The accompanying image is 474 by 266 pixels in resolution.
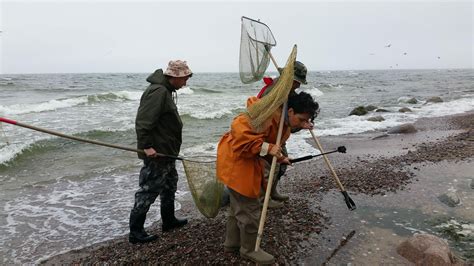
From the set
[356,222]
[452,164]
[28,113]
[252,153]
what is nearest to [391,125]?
[452,164]

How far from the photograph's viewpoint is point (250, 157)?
3.41m

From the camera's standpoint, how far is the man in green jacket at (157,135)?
4156 millimetres

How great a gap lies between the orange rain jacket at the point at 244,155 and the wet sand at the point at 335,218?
3.25 ft

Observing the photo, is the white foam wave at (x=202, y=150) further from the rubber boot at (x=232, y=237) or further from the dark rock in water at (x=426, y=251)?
the dark rock in water at (x=426, y=251)

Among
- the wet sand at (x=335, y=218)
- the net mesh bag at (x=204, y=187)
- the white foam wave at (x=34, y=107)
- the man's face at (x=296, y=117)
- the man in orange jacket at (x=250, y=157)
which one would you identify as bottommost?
the wet sand at (x=335, y=218)

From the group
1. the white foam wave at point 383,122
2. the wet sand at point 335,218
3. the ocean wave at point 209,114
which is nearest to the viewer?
the wet sand at point 335,218

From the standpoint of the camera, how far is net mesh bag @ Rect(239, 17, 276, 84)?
5.04 m

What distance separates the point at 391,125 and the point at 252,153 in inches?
527

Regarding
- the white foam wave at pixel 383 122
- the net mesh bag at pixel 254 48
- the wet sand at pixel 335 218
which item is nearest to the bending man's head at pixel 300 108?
the wet sand at pixel 335 218

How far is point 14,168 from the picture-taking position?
29.6 ft

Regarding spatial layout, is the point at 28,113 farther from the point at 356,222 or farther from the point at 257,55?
the point at 356,222

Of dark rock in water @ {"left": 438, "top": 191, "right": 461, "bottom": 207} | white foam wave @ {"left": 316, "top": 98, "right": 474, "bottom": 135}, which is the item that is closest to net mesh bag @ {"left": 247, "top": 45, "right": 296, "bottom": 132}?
dark rock in water @ {"left": 438, "top": 191, "right": 461, "bottom": 207}

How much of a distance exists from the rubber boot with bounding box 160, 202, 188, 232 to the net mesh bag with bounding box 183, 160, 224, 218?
0.53m

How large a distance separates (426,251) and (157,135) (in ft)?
10.7
